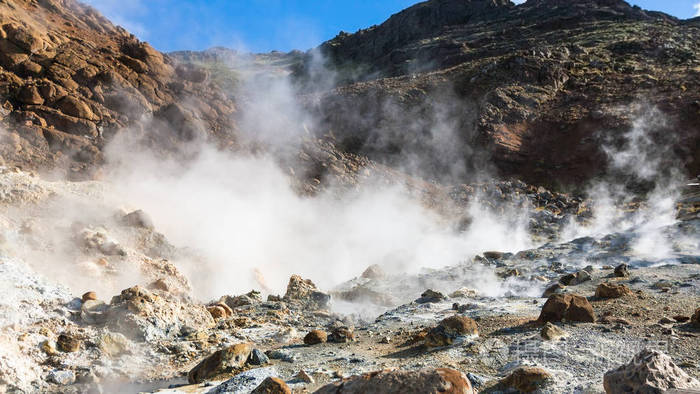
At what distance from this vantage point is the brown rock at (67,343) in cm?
431

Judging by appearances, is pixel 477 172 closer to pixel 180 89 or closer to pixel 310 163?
pixel 310 163

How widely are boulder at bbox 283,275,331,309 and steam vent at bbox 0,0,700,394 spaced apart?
1.5 inches

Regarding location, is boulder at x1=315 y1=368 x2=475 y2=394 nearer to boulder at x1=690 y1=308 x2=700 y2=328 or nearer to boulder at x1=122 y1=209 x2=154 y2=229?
boulder at x1=690 y1=308 x2=700 y2=328

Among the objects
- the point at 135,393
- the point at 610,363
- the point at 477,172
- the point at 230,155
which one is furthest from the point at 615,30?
the point at 135,393

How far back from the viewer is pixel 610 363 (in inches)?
131

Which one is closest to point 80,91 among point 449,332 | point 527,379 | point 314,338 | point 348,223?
point 348,223

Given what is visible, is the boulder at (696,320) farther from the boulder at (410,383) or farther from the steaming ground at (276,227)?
the steaming ground at (276,227)

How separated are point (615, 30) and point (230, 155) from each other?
26707 millimetres

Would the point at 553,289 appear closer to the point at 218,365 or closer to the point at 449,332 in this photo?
the point at 449,332

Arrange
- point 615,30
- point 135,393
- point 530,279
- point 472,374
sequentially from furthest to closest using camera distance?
point 615,30 → point 530,279 → point 135,393 → point 472,374

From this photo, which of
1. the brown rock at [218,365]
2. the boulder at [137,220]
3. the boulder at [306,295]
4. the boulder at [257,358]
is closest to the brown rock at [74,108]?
the boulder at [137,220]

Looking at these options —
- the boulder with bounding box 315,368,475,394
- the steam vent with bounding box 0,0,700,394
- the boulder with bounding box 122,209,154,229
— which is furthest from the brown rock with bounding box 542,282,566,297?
the boulder with bounding box 122,209,154,229

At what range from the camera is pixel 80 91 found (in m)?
10.7

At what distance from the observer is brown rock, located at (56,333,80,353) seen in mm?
4309
